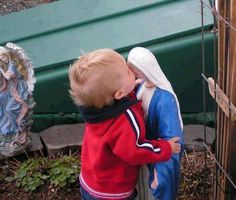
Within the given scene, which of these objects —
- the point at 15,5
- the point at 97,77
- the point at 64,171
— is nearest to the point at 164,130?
the point at 97,77

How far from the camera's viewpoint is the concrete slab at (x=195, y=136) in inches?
144

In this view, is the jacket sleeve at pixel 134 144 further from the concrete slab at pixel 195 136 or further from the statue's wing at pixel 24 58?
the concrete slab at pixel 195 136

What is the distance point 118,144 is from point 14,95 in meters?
1.37

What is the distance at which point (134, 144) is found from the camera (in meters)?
2.17

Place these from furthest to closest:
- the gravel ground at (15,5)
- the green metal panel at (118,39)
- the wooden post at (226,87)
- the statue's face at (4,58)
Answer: the gravel ground at (15,5)
the green metal panel at (118,39)
the statue's face at (4,58)
the wooden post at (226,87)

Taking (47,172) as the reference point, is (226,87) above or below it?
above

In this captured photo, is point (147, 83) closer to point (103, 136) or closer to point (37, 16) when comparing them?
point (103, 136)

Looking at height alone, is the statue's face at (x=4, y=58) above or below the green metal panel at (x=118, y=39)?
above

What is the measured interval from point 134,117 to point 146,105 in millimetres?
109

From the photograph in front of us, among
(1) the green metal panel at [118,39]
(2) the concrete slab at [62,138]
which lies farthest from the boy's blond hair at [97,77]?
(1) the green metal panel at [118,39]

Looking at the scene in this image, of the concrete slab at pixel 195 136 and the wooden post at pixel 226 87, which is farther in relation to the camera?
the concrete slab at pixel 195 136

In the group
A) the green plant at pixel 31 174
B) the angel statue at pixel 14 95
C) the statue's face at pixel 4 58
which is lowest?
the green plant at pixel 31 174

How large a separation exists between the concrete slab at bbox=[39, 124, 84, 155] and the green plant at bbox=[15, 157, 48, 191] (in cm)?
18

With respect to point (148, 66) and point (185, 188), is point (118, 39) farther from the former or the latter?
point (148, 66)
